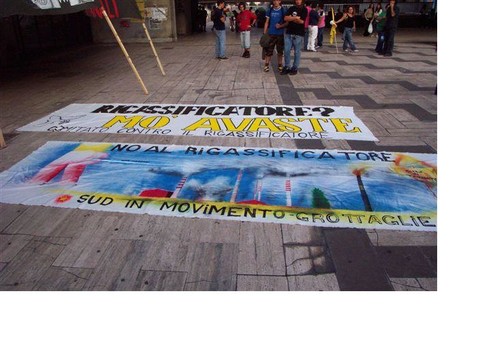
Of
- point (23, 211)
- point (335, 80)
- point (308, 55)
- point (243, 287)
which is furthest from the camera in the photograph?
point (308, 55)

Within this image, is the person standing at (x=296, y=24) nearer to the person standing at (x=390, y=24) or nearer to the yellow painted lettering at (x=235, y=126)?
the yellow painted lettering at (x=235, y=126)

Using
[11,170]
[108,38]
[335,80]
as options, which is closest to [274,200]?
[11,170]

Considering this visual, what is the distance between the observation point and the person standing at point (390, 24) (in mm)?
11453

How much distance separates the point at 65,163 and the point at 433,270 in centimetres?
425

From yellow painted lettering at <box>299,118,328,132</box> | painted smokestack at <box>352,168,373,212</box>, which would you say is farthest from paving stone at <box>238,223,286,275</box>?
yellow painted lettering at <box>299,118,328,132</box>

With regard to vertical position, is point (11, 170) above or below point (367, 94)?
below

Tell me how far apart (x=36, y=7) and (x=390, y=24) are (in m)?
10.6

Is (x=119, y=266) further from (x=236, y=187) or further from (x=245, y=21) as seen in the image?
(x=245, y=21)

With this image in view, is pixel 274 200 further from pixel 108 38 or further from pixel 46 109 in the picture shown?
pixel 108 38

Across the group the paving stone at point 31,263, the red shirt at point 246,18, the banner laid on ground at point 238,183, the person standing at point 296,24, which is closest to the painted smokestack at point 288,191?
the banner laid on ground at point 238,183

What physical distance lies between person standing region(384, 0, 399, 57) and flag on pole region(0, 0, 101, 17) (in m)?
9.23

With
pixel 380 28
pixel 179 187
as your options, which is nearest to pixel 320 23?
pixel 380 28

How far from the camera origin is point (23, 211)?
351 cm

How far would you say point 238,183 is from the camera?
3879 mm
